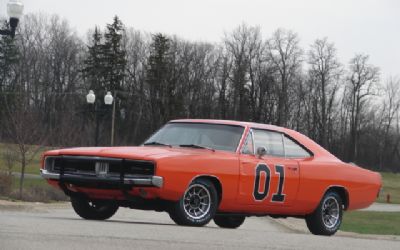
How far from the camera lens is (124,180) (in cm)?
1050

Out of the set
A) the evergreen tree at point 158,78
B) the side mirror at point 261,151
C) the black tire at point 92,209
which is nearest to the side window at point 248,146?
the side mirror at point 261,151

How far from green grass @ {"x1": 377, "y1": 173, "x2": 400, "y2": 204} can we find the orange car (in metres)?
60.2

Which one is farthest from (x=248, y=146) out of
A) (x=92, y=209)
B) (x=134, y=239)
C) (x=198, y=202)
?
(x=134, y=239)

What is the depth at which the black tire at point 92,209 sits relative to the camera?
38.9ft

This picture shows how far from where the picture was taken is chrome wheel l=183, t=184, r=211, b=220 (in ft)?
35.7

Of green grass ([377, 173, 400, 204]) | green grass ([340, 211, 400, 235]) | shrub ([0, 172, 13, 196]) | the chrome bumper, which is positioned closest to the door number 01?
the chrome bumper

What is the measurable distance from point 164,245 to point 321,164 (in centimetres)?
A: 521

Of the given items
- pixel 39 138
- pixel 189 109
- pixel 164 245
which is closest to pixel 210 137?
pixel 164 245

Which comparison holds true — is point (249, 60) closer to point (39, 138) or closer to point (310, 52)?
point (310, 52)

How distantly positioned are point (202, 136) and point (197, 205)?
1.19 m

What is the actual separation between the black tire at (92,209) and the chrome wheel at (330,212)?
3.36m

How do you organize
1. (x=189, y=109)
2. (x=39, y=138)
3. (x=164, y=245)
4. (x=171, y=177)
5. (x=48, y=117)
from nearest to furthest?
(x=164, y=245)
(x=171, y=177)
(x=39, y=138)
(x=48, y=117)
(x=189, y=109)

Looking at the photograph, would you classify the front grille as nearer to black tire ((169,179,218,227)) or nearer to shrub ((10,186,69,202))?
black tire ((169,179,218,227))

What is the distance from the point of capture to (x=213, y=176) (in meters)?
11.0
